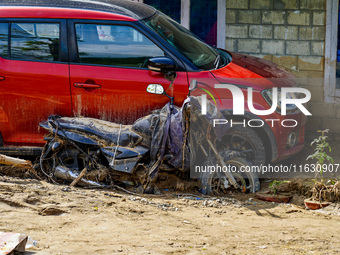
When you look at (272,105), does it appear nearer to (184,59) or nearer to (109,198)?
(184,59)

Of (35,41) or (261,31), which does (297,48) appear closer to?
(261,31)

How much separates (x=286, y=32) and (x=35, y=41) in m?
4.33

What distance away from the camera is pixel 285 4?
956 centimetres

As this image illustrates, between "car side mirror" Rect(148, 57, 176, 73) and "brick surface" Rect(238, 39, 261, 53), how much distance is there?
123 inches

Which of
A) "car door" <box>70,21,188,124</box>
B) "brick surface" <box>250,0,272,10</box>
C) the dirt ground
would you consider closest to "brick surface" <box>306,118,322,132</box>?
"brick surface" <box>250,0,272,10</box>

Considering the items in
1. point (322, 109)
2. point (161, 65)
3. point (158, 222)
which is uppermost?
point (161, 65)

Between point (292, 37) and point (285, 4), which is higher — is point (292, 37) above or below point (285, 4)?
below

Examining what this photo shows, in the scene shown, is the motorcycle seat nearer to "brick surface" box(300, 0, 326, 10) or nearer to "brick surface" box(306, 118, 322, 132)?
"brick surface" box(306, 118, 322, 132)

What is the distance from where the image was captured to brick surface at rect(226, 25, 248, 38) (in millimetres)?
9742

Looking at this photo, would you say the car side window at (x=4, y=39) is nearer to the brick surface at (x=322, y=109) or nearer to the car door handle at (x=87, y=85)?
the car door handle at (x=87, y=85)

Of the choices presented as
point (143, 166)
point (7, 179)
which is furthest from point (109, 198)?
point (7, 179)

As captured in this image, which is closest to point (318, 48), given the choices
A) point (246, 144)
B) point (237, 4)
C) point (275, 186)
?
point (237, 4)

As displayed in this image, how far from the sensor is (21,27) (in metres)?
7.23

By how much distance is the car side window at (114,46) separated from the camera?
709 centimetres
